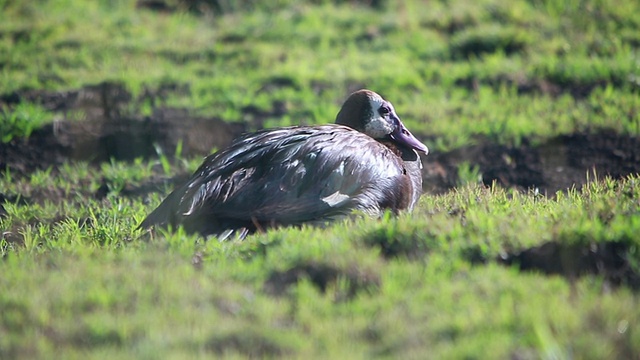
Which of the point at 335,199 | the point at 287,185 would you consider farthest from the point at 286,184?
the point at 335,199

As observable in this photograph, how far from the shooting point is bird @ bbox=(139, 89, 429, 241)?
552cm

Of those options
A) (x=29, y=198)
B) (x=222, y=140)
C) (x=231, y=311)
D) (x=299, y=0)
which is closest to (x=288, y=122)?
(x=222, y=140)

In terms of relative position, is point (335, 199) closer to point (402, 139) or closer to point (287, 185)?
point (287, 185)

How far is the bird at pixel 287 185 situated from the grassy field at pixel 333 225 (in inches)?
13.4

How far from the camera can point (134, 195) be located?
23.9 feet

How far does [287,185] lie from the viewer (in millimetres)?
5648

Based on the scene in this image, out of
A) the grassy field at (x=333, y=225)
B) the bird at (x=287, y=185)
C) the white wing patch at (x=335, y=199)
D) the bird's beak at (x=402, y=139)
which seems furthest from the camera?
the bird's beak at (x=402, y=139)

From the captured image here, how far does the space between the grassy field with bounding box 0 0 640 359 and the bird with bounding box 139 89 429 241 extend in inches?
13.4

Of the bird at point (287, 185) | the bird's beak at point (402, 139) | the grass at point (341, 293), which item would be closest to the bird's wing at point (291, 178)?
the bird at point (287, 185)

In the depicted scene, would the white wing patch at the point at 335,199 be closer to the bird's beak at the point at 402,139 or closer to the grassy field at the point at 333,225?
the grassy field at the point at 333,225

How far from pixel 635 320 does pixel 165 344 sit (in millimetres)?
1886

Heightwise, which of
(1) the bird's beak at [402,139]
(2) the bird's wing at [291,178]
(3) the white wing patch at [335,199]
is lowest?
(1) the bird's beak at [402,139]

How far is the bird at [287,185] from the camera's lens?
5520 millimetres

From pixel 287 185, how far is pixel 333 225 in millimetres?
441
